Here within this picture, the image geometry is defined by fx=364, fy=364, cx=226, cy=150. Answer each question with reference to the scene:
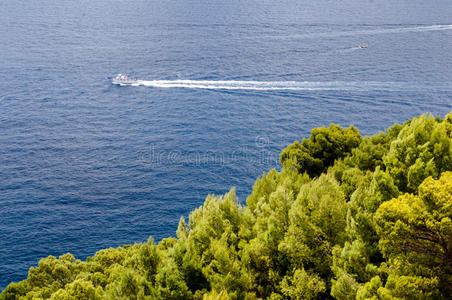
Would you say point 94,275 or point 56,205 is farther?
point 56,205

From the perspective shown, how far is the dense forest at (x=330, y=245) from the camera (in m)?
23.2

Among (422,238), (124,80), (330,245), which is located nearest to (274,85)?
(124,80)

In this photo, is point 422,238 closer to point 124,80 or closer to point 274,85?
point 274,85

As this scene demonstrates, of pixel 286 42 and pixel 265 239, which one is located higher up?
pixel 286 42

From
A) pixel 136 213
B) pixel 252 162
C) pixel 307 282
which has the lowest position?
pixel 136 213

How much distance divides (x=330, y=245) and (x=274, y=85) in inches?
3725

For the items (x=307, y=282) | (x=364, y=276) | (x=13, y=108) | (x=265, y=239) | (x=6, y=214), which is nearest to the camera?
(x=364, y=276)

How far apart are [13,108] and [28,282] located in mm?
78329

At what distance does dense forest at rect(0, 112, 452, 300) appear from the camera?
2323 cm

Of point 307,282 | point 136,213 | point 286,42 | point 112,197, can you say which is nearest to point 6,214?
point 112,197

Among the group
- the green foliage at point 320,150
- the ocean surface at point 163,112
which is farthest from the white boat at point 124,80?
the green foliage at point 320,150

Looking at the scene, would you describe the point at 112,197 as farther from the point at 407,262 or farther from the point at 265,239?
the point at 407,262

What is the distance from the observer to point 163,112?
111250 millimetres

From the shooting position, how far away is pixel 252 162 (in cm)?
9088
